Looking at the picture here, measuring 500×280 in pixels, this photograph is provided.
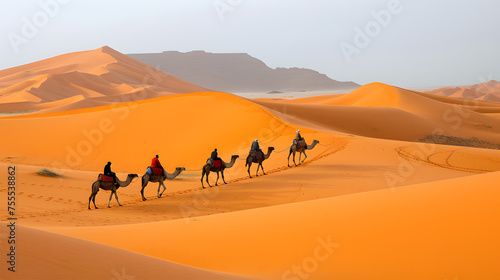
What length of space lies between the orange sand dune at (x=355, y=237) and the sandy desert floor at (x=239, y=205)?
0.02 meters

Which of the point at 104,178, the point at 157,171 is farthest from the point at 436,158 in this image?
the point at 104,178

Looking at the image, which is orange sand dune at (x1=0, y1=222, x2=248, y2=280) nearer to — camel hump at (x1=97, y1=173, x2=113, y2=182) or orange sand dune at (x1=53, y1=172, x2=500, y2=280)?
orange sand dune at (x1=53, y1=172, x2=500, y2=280)

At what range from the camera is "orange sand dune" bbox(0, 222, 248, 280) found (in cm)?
461

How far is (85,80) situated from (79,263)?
8199 cm

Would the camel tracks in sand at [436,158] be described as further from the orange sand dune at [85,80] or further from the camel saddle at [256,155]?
the orange sand dune at [85,80]

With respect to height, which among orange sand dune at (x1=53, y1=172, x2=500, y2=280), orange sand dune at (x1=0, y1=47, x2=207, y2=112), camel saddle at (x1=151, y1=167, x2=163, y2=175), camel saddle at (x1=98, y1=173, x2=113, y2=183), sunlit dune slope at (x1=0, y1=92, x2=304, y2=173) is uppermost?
orange sand dune at (x1=0, y1=47, x2=207, y2=112)

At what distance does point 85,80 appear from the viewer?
81500 millimetres

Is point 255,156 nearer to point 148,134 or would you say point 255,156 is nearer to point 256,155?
point 256,155

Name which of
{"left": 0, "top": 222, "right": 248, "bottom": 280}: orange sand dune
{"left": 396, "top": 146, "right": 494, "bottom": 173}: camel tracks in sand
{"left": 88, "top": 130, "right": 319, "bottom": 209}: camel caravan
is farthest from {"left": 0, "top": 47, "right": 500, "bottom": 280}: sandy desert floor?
{"left": 88, "top": 130, "right": 319, "bottom": 209}: camel caravan

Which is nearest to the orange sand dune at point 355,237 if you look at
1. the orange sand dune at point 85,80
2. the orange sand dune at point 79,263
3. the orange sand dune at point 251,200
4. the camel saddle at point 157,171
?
the orange sand dune at point 251,200

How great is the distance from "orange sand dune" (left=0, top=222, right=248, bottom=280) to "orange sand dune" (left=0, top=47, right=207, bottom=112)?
5073 centimetres

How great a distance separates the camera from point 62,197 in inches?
601

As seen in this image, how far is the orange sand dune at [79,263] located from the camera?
461 cm

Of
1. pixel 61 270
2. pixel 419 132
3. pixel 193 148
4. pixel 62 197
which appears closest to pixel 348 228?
pixel 61 270
